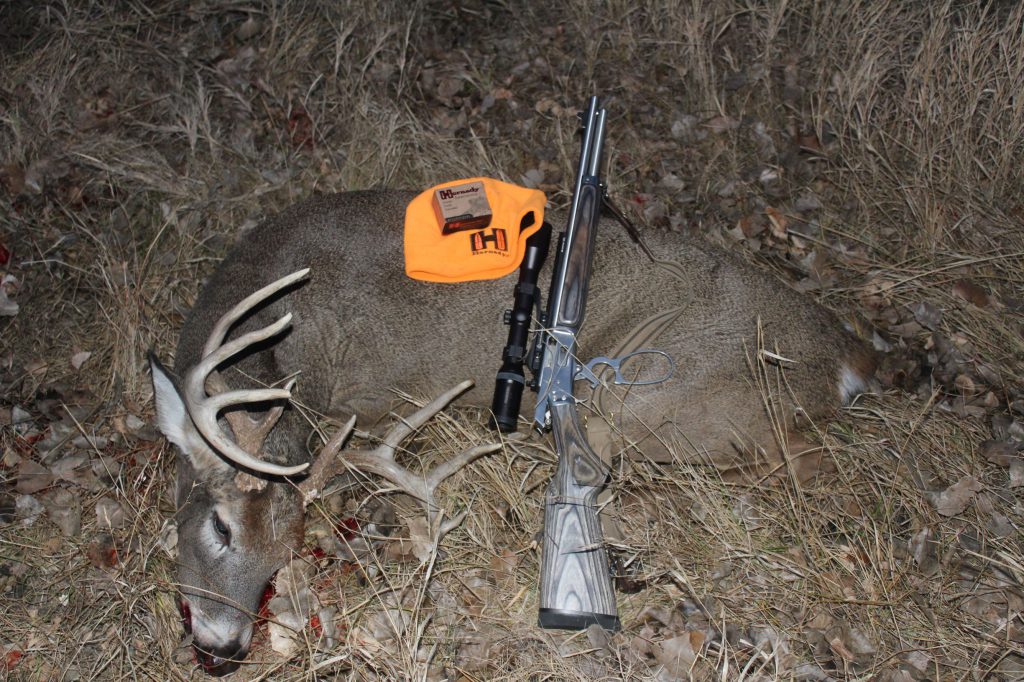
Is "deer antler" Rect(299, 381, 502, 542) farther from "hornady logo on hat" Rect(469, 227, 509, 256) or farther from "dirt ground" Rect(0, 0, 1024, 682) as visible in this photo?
"hornady logo on hat" Rect(469, 227, 509, 256)

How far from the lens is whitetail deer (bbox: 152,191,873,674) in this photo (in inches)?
167

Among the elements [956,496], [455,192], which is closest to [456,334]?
[455,192]

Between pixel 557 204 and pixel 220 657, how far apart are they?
141 inches

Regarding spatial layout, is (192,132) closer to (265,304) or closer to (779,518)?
(265,304)

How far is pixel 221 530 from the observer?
3674 millimetres

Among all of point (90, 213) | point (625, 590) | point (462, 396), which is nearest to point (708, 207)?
point (462, 396)

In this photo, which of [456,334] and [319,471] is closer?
[319,471]

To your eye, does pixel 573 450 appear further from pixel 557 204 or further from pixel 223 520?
pixel 557 204

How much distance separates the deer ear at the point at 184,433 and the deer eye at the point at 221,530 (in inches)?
8.0

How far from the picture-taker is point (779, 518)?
3.90m

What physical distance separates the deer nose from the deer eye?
0.45 m

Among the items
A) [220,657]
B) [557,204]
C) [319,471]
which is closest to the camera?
[220,657]

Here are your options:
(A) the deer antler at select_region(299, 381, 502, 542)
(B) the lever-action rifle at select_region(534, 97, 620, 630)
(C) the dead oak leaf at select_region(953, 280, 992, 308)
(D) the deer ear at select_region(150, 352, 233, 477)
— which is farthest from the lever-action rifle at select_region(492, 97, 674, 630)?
(C) the dead oak leaf at select_region(953, 280, 992, 308)

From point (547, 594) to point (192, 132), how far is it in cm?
421
